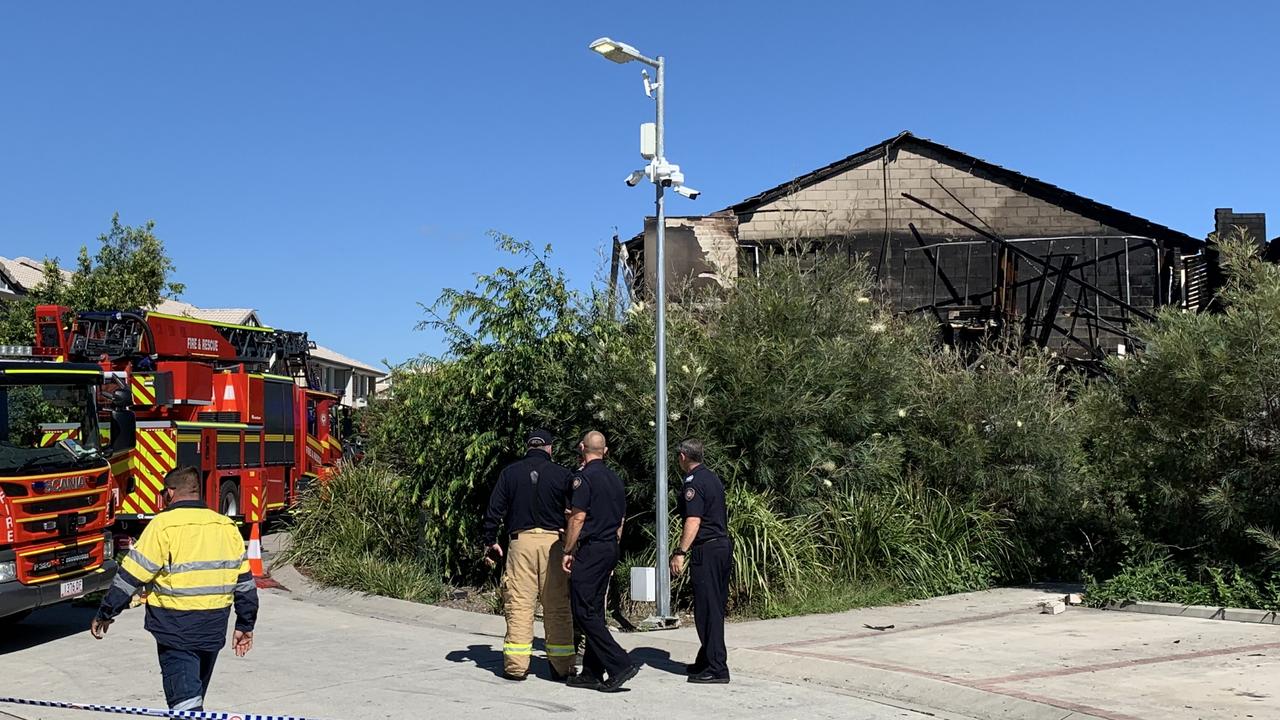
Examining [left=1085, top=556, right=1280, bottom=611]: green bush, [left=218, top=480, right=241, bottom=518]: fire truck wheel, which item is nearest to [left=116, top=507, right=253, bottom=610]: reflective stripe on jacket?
[left=1085, top=556, right=1280, bottom=611]: green bush

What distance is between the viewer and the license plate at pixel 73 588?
Result: 9938 mm

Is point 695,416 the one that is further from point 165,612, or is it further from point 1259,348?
point 165,612

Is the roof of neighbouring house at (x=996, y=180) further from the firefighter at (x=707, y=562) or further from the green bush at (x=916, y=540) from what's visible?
the firefighter at (x=707, y=562)

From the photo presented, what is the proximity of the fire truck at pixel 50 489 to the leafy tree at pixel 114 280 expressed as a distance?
17.7 m

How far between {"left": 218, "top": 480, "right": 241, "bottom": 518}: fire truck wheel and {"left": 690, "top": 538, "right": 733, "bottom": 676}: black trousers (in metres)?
11.6

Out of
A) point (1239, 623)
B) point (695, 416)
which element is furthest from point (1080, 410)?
point (695, 416)

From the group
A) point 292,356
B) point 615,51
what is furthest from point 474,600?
point 292,356

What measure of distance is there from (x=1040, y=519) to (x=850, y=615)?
357 centimetres

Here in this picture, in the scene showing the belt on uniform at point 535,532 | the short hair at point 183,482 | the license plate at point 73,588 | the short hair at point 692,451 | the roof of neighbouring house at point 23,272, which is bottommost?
the license plate at point 73,588

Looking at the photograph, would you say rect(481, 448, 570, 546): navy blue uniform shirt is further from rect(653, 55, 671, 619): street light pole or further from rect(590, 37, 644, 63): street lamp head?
rect(590, 37, 644, 63): street lamp head

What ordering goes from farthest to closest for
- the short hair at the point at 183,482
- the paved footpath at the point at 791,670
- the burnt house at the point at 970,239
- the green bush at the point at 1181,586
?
1. the burnt house at the point at 970,239
2. the green bush at the point at 1181,586
3. the paved footpath at the point at 791,670
4. the short hair at the point at 183,482

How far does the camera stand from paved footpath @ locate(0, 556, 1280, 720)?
24.3 ft

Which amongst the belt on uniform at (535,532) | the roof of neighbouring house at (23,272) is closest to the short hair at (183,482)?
the belt on uniform at (535,532)

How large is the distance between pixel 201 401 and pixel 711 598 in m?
11.1
